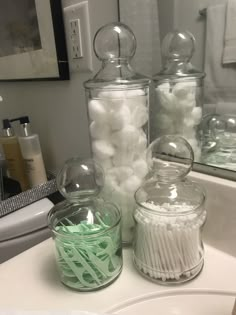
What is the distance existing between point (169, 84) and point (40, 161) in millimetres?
463

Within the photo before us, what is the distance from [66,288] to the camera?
15.3 inches

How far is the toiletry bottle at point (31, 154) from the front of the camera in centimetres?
81

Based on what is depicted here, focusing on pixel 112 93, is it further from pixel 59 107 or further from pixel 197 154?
pixel 59 107

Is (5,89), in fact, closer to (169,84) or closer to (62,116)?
(62,116)

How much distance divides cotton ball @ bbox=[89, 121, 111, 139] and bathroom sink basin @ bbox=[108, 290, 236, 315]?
0.76 ft

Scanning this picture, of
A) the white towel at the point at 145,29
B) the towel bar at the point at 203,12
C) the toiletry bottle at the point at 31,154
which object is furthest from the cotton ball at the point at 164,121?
the toiletry bottle at the point at 31,154

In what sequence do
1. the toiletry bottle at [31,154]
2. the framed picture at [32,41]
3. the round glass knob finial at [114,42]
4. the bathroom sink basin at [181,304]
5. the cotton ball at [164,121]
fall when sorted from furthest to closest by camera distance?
the toiletry bottle at [31,154] → the framed picture at [32,41] → the cotton ball at [164,121] → the round glass knob finial at [114,42] → the bathroom sink basin at [181,304]

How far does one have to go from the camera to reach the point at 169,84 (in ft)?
1.80

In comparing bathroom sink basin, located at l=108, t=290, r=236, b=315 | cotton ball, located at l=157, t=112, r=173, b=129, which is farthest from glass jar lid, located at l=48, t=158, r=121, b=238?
cotton ball, located at l=157, t=112, r=173, b=129

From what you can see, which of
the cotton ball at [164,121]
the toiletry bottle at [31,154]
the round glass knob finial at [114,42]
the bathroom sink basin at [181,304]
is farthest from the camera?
the toiletry bottle at [31,154]

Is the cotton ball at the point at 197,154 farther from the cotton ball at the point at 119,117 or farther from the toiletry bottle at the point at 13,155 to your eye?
the toiletry bottle at the point at 13,155

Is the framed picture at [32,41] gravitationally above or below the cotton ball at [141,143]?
above

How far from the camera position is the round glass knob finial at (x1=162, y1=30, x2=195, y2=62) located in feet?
1.82

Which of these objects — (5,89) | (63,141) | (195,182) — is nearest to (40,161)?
(63,141)
